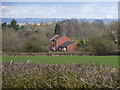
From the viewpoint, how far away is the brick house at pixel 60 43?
5.95 metres

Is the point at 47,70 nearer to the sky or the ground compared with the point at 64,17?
nearer to the ground

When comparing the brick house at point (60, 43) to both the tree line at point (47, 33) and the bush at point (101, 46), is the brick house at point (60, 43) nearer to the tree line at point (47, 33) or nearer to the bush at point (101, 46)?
the tree line at point (47, 33)

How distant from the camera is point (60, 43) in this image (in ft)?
20.4

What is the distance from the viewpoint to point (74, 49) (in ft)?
24.6

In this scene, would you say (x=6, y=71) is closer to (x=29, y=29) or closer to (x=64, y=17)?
(x=64, y=17)

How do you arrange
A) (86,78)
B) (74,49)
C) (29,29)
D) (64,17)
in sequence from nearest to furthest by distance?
(86,78), (64,17), (29,29), (74,49)

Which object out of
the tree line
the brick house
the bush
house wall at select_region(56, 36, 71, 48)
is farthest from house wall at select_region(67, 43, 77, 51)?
the bush

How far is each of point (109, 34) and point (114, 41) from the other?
2.88 feet

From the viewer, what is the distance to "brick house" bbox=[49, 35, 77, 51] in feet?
19.5

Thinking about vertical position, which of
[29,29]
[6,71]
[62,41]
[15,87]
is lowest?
[15,87]

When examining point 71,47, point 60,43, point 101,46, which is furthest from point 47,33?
point 101,46

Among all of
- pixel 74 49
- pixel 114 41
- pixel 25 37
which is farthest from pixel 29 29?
pixel 114 41

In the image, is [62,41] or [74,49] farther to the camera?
[74,49]

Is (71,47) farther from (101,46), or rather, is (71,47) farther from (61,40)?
(101,46)
